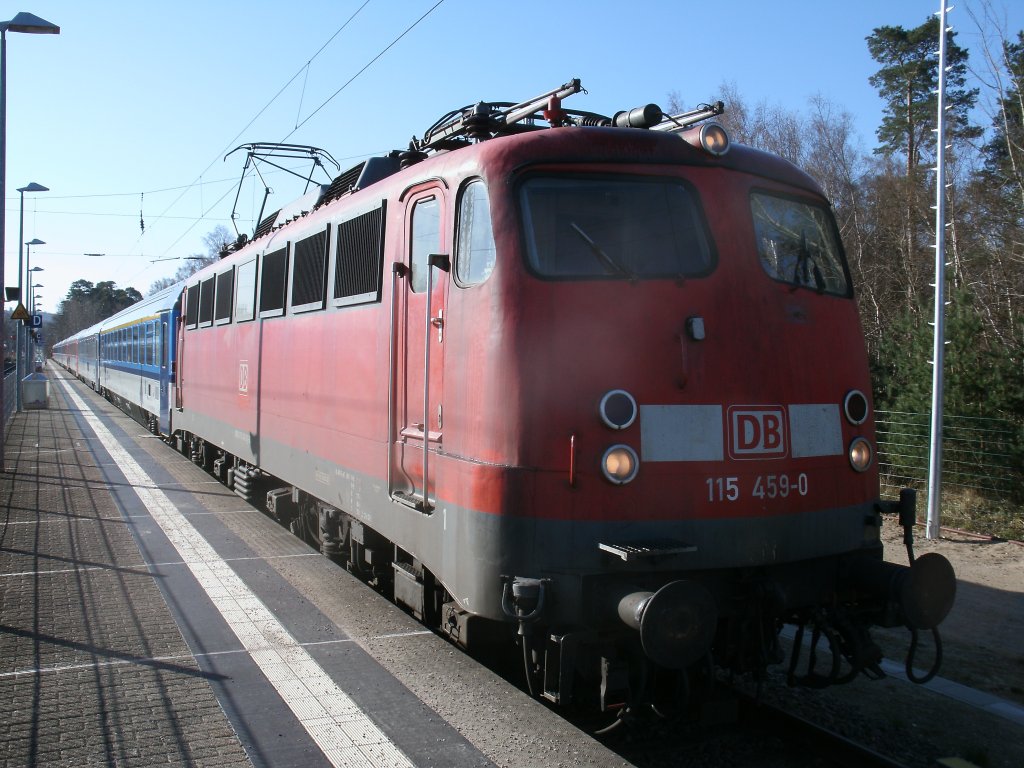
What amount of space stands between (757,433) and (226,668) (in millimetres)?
3530

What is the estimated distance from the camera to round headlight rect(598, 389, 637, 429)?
4.48 m

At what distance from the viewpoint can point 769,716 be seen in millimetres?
5301

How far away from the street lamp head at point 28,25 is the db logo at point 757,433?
1676 centimetres

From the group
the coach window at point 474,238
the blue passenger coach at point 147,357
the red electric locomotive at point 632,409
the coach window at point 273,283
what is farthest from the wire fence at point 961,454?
the blue passenger coach at point 147,357

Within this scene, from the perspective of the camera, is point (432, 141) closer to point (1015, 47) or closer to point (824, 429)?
point (824, 429)

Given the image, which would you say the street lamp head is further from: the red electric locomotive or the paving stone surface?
the red electric locomotive

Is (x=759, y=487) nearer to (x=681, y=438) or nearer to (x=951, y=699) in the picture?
(x=681, y=438)

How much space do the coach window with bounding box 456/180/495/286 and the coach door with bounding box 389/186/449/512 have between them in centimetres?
14

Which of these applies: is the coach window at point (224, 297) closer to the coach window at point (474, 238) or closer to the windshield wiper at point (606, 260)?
the coach window at point (474, 238)

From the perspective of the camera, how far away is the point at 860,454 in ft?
17.1

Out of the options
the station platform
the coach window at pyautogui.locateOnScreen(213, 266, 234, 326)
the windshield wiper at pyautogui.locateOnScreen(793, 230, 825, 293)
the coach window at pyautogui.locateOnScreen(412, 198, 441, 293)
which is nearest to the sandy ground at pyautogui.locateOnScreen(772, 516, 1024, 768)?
the station platform

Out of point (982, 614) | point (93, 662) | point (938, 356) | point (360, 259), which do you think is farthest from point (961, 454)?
point (93, 662)

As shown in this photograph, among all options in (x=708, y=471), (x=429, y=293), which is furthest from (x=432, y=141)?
(x=708, y=471)

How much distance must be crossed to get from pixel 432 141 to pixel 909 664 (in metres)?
4.60
